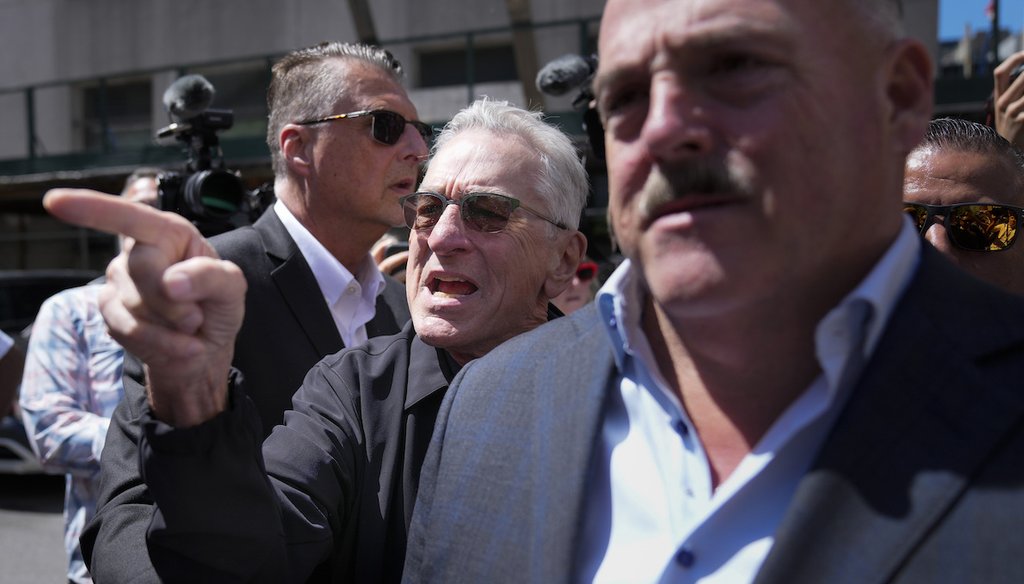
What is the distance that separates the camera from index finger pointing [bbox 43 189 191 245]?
1149 mm

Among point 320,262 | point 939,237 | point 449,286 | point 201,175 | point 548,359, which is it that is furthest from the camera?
point 201,175

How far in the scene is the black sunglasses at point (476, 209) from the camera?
2238 mm

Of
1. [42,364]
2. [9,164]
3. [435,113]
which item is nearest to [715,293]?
[42,364]

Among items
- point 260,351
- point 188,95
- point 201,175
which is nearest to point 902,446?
point 260,351

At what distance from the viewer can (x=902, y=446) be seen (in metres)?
1.08

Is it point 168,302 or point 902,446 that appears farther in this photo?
point 168,302

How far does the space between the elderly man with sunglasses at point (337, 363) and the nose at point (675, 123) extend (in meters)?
0.61

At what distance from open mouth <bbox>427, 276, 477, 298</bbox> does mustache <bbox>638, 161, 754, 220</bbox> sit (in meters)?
1.05

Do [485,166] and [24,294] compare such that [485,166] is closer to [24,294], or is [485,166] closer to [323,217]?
[323,217]

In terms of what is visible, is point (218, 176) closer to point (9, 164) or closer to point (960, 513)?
point (960, 513)

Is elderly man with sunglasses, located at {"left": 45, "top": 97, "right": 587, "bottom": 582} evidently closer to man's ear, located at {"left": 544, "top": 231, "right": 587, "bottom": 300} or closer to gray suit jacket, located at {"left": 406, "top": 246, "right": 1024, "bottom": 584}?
man's ear, located at {"left": 544, "top": 231, "right": 587, "bottom": 300}

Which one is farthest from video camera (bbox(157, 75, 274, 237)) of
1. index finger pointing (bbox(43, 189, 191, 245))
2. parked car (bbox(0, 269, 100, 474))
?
parked car (bbox(0, 269, 100, 474))

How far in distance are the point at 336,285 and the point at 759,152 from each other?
74.6 inches

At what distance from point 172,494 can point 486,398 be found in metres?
0.50
